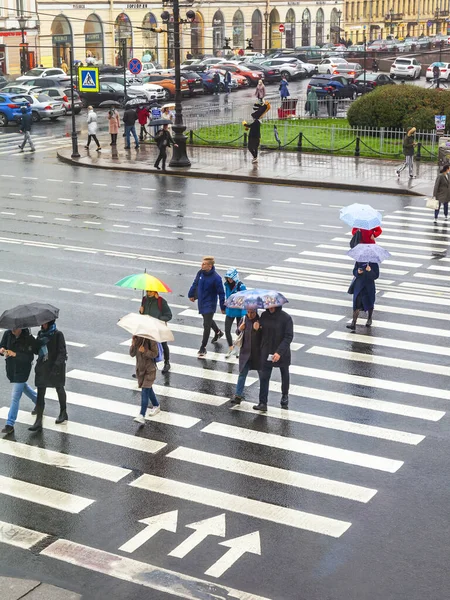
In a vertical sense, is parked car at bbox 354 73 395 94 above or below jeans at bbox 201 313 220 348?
above

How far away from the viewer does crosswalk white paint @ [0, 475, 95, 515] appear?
1034 cm

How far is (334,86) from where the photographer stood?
55531mm

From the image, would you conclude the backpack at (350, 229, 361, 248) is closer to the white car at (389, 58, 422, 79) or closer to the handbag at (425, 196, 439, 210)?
the handbag at (425, 196, 439, 210)

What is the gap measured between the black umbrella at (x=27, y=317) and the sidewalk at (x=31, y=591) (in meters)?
3.77

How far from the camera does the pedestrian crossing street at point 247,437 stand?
402 inches

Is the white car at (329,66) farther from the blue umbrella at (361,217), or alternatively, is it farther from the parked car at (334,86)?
the blue umbrella at (361,217)

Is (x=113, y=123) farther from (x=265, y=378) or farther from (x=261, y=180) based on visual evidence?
(x=265, y=378)

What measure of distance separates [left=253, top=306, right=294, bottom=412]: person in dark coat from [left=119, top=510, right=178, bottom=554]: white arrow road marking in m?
2.96

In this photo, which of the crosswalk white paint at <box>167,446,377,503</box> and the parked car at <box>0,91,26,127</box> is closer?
the crosswalk white paint at <box>167,446,377,503</box>

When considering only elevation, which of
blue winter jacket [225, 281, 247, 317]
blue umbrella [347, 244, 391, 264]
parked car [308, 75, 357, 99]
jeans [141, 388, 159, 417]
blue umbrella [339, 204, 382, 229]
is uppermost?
parked car [308, 75, 357, 99]

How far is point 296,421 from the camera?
1245 cm

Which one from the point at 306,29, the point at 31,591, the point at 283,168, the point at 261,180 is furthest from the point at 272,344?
the point at 306,29

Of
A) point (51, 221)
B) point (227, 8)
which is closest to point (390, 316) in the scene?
point (51, 221)

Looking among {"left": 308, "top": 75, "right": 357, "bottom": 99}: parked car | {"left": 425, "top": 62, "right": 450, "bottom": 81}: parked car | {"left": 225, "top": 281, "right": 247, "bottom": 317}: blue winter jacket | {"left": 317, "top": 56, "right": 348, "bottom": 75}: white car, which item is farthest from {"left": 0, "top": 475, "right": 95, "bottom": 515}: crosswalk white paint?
{"left": 425, "top": 62, "right": 450, "bottom": 81}: parked car
